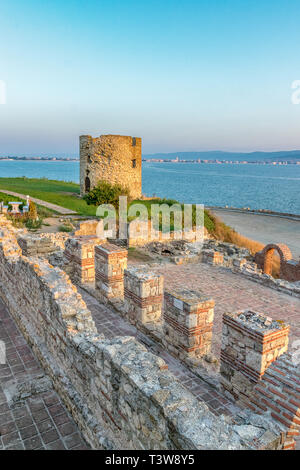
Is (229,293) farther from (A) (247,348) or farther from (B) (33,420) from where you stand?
(B) (33,420)

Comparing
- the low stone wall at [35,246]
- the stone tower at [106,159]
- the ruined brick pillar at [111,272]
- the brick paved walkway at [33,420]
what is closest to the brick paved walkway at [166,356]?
the ruined brick pillar at [111,272]

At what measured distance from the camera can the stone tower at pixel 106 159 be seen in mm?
31844

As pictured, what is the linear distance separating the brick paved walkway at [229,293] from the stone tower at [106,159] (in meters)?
21.6

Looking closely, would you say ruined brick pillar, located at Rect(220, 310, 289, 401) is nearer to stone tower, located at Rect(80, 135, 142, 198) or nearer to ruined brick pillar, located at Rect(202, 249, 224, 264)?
ruined brick pillar, located at Rect(202, 249, 224, 264)

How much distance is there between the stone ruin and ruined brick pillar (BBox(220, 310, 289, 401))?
15 mm

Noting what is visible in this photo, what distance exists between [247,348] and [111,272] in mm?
4150

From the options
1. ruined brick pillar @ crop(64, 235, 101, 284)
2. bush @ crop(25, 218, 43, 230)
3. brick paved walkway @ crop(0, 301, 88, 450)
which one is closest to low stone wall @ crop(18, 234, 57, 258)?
ruined brick pillar @ crop(64, 235, 101, 284)

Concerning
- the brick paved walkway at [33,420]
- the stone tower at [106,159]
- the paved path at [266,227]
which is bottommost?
the paved path at [266,227]

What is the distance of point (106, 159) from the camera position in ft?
105

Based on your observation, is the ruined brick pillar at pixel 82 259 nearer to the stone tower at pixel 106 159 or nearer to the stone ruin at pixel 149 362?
the stone ruin at pixel 149 362
